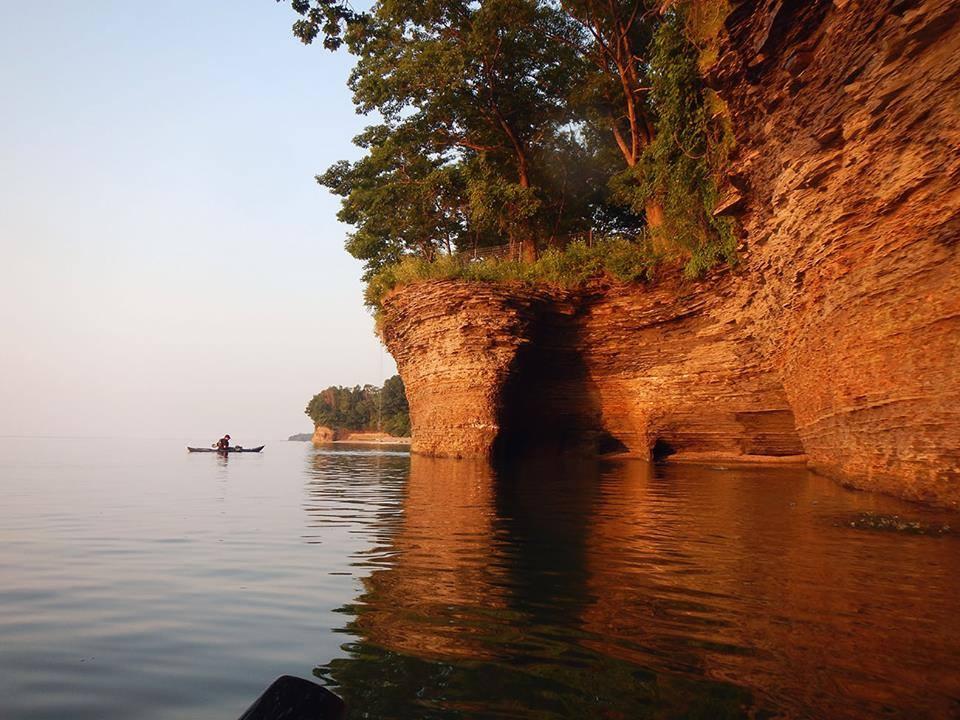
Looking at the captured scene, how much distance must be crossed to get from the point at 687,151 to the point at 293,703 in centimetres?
1833

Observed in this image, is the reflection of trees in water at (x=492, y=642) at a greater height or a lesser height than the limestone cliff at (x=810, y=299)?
lesser

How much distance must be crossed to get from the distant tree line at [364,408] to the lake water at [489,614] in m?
79.1

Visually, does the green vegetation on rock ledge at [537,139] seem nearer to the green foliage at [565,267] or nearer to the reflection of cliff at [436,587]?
the green foliage at [565,267]

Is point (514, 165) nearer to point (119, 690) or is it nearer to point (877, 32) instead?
point (877, 32)

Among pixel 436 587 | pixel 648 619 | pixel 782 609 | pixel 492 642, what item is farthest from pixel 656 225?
pixel 492 642

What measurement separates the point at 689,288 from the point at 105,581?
60.7ft

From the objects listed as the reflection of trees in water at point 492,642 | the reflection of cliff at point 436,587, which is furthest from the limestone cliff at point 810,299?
the reflection of cliff at point 436,587

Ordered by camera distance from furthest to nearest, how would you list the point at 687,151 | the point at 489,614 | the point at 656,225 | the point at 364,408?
1. the point at 364,408
2. the point at 656,225
3. the point at 687,151
4. the point at 489,614

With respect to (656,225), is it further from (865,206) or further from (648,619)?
(648,619)

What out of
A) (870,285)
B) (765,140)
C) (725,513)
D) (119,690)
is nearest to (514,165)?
(765,140)

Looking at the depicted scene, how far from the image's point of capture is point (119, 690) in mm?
2988

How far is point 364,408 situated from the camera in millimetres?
100938

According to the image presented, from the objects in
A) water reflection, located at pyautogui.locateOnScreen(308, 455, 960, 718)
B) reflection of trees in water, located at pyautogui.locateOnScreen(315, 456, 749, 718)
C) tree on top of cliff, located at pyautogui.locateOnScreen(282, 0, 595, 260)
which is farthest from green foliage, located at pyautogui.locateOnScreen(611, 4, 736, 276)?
reflection of trees in water, located at pyautogui.locateOnScreen(315, 456, 749, 718)

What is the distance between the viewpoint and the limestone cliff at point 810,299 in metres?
8.20
